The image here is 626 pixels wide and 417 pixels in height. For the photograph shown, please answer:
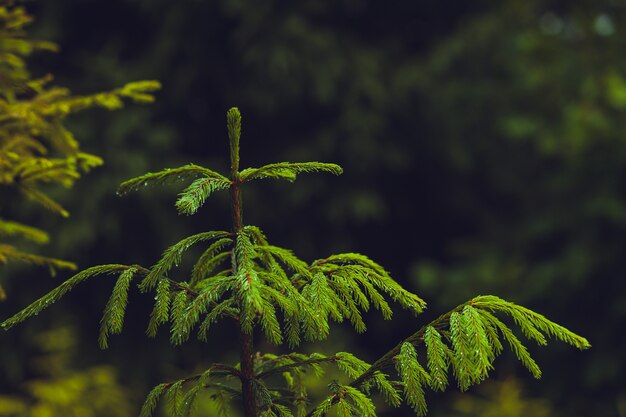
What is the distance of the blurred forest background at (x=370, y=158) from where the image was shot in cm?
668

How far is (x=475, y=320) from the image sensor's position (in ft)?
4.53

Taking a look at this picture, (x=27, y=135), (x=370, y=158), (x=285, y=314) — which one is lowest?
(x=370, y=158)

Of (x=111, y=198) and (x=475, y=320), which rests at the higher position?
(x=475, y=320)

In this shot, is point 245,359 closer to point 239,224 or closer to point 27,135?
point 239,224

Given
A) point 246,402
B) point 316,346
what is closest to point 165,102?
point 316,346

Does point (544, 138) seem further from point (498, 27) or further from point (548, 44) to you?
point (498, 27)

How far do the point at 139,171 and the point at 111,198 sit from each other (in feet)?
1.10

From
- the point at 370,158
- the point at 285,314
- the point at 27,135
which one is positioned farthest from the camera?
the point at 370,158

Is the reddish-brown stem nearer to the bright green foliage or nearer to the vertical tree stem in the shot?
the vertical tree stem

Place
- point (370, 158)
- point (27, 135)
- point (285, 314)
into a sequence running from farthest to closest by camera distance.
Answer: point (370, 158), point (27, 135), point (285, 314)

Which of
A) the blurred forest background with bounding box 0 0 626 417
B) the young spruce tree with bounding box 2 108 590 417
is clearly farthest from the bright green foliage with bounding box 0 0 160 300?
the blurred forest background with bounding box 0 0 626 417

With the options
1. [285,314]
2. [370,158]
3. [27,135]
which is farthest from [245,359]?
[370,158]

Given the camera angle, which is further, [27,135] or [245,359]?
[27,135]

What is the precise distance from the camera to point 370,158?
24.0 ft
